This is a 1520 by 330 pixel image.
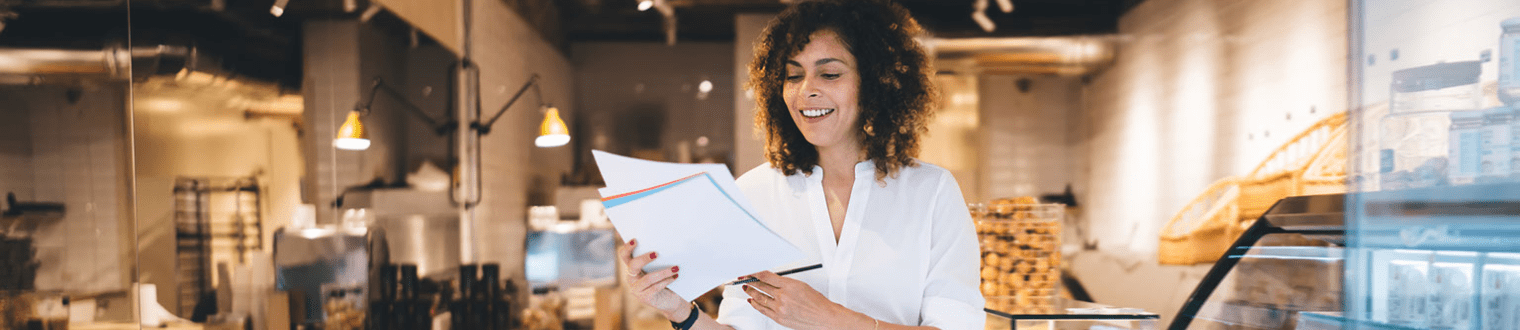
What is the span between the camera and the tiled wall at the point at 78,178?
2.28m

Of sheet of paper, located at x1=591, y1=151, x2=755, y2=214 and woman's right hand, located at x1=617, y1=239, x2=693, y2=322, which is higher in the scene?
sheet of paper, located at x1=591, y1=151, x2=755, y2=214

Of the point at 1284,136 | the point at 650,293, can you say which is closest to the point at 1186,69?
the point at 1284,136

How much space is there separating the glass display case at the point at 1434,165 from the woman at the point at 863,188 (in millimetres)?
487

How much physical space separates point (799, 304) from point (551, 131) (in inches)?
137

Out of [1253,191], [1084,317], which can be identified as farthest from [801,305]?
[1253,191]

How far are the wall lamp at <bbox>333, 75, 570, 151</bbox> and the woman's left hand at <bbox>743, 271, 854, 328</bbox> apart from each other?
2707mm

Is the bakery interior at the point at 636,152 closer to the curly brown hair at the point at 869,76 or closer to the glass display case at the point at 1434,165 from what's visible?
the glass display case at the point at 1434,165

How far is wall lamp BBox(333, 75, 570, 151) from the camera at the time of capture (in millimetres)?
3344

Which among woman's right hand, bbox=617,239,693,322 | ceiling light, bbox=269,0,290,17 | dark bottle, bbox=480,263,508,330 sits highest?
ceiling light, bbox=269,0,290,17

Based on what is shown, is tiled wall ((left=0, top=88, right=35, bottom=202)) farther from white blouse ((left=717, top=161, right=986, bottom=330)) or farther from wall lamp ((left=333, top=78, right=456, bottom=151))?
white blouse ((left=717, top=161, right=986, bottom=330))

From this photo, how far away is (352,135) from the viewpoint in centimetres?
336

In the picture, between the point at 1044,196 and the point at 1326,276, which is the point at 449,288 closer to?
the point at 1044,196

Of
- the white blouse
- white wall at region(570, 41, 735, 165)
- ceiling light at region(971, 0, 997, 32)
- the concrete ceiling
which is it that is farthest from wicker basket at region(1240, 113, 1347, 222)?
the white blouse

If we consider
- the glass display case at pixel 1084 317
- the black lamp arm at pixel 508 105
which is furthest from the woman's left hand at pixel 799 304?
the black lamp arm at pixel 508 105
